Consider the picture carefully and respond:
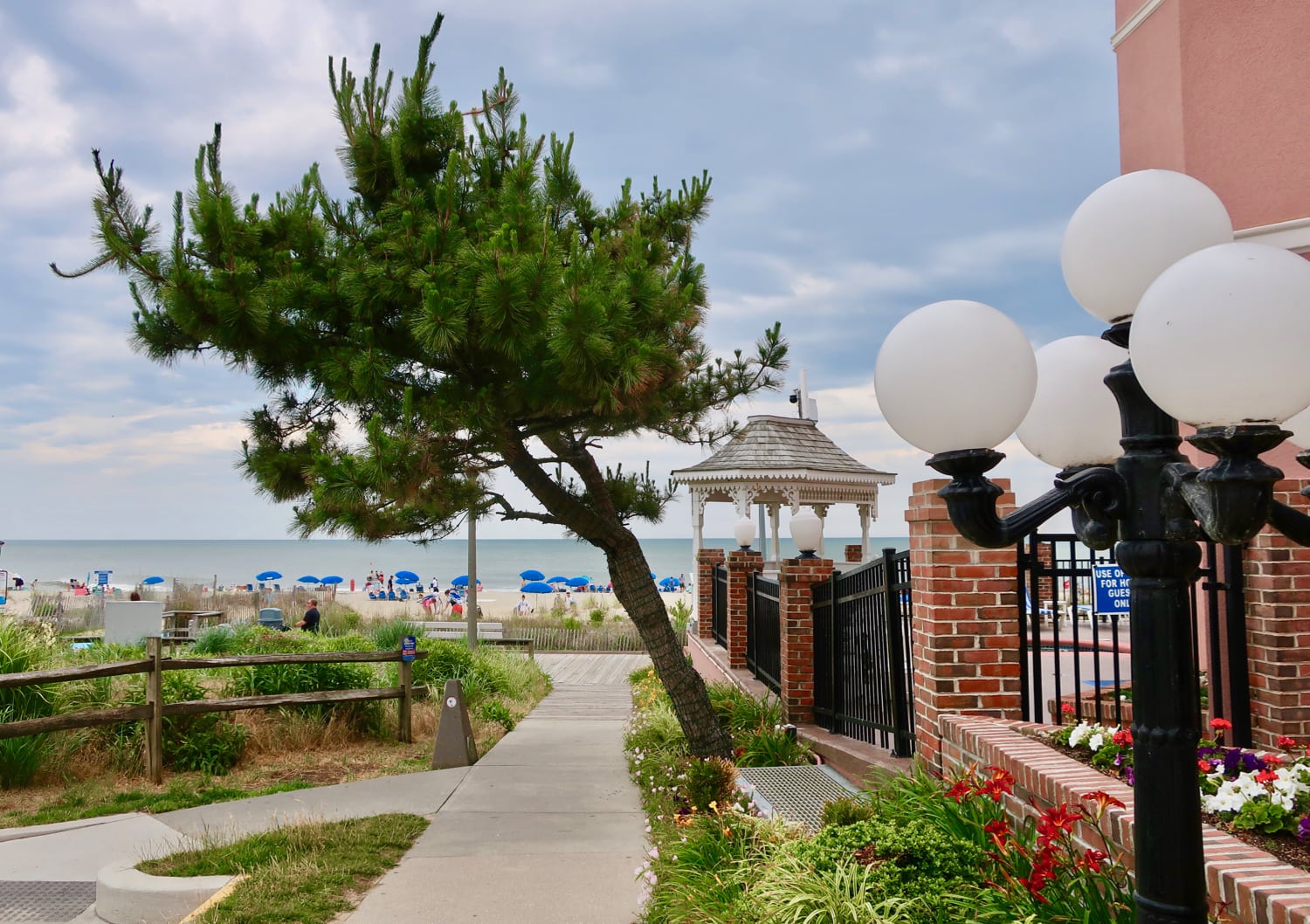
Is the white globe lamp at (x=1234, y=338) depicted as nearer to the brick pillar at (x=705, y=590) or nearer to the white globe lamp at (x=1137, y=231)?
the white globe lamp at (x=1137, y=231)

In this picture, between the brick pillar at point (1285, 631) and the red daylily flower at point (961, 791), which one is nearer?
the red daylily flower at point (961, 791)

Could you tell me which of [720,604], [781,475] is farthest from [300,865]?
[781,475]

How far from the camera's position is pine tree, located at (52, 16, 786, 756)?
21.7 feet

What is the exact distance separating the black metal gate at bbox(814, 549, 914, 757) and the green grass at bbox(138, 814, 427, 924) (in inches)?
137

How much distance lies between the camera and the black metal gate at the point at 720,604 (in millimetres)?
14453

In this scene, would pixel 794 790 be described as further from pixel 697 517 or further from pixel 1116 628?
pixel 697 517

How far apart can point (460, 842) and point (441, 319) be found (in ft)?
12.3

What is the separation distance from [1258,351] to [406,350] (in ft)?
23.0

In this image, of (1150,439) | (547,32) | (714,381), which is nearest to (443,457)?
(714,381)

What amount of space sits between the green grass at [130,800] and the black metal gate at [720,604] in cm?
757

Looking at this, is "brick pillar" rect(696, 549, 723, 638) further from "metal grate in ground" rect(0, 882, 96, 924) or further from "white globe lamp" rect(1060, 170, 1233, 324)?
"white globe lamp" rect(1060, 170, 1233, 324)

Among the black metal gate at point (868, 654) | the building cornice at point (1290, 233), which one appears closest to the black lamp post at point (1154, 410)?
the black metal gate at point (868, 654)

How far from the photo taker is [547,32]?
8734mm

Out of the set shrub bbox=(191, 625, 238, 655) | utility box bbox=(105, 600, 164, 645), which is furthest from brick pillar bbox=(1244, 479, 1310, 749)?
utility box bbox=(105, 600, 164, 645)
